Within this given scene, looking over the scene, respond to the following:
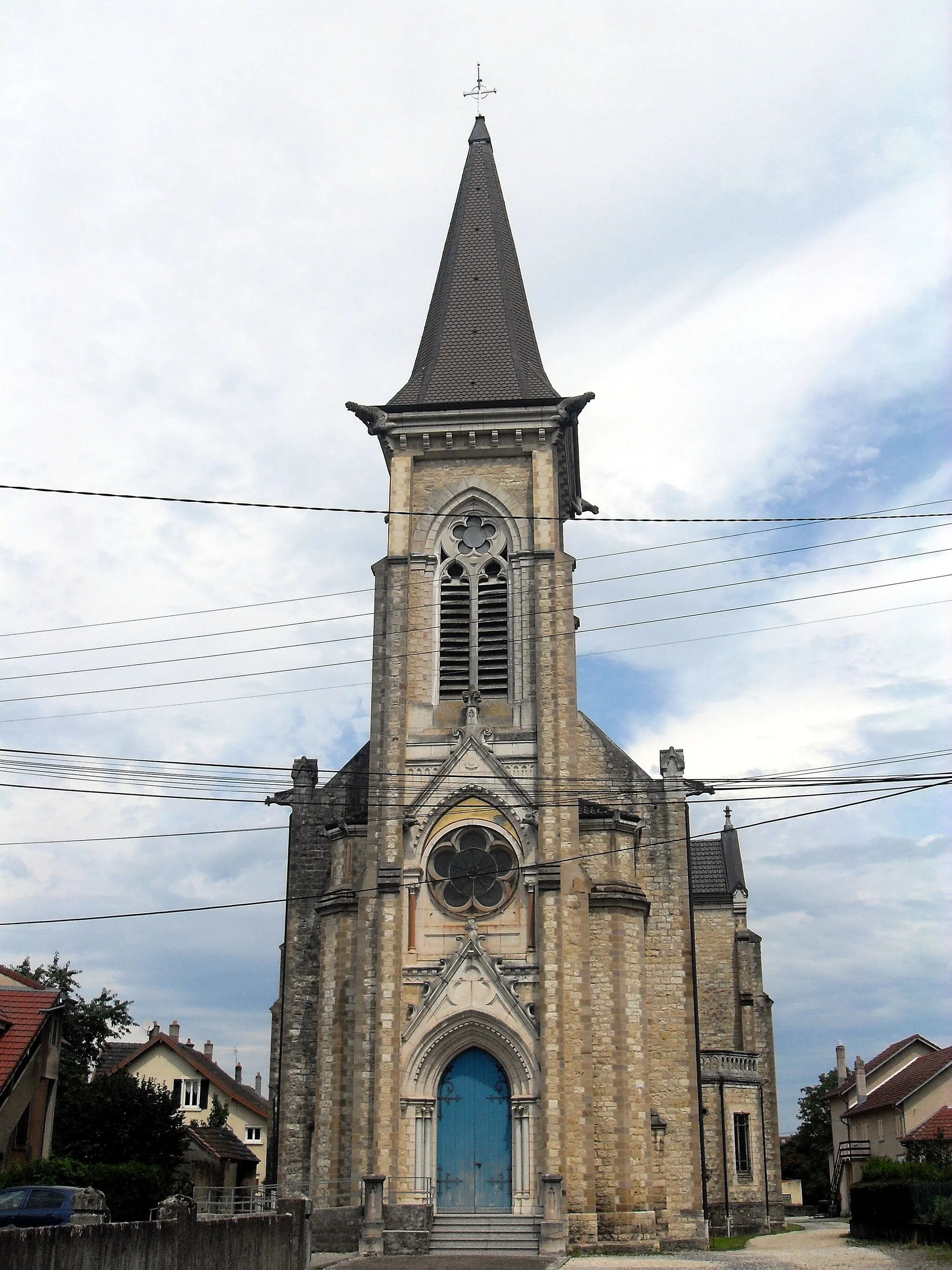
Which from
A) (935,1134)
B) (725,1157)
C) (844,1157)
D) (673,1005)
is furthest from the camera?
(844,1157)

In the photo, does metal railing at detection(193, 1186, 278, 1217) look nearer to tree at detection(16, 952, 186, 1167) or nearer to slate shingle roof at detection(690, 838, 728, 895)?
tree at detection(16, 952, 186, 1167)

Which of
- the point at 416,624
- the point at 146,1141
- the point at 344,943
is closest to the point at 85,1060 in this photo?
the point at 146,1141

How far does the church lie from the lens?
95.1 feet

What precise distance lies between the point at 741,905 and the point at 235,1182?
73.4ft

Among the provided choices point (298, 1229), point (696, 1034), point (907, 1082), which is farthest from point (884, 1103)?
point (298, 1229)

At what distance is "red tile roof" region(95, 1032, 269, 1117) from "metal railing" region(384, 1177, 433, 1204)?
2386 centimetres

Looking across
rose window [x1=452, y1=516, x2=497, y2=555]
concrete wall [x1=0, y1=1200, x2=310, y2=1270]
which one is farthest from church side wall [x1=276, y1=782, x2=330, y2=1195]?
concrete wall [x1=0, y1=1200, x2=310, y2=1270]

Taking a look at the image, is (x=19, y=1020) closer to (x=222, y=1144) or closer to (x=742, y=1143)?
(x=742, y=1143)

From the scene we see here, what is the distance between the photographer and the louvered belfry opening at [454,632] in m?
33.1

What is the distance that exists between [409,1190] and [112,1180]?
6.11 metres

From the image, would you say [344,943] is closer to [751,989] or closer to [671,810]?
[671,810]

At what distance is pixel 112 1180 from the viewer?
26.7m

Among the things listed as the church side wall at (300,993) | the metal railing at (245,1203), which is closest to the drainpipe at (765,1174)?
the church side wall at (300,993)

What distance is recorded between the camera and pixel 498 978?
29750mm
